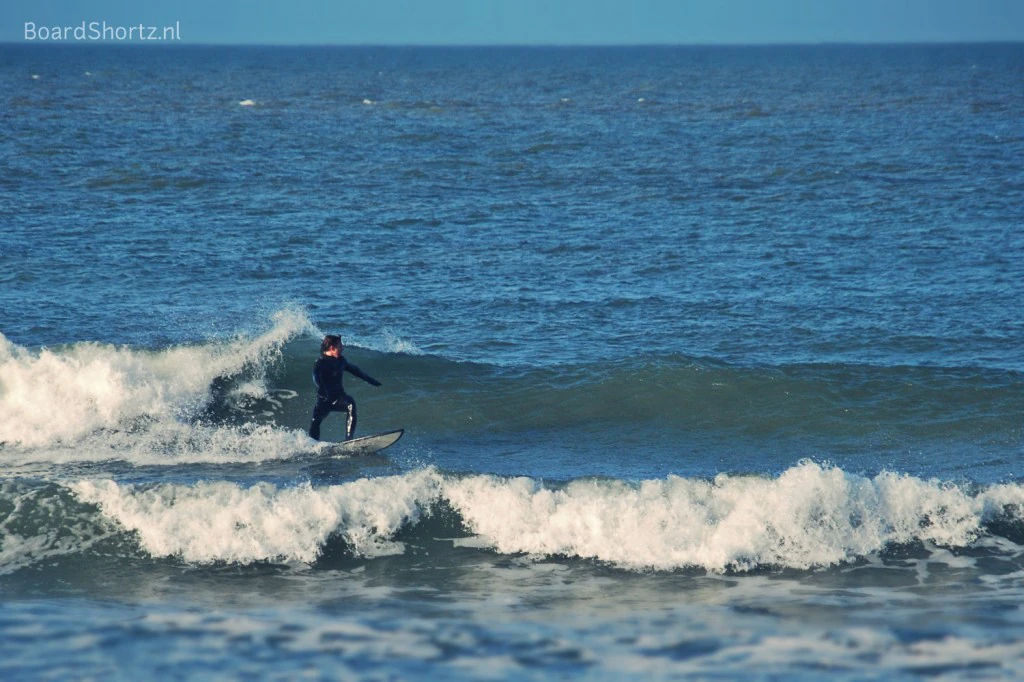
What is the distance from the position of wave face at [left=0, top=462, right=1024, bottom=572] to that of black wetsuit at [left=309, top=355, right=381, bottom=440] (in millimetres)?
1936

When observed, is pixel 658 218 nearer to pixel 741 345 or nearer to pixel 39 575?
pixel 741 345

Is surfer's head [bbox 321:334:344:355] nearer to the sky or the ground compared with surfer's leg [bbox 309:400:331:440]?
nearer to the sky

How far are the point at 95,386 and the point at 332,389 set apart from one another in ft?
12.7

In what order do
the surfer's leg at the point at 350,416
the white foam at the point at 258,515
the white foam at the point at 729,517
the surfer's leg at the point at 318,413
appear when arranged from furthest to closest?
the surfer's leg at the point at 318,413 < the surfer's leg at the point at 350,416 < the white foam at the point at 258,515 < the white foam at the point at 729,517

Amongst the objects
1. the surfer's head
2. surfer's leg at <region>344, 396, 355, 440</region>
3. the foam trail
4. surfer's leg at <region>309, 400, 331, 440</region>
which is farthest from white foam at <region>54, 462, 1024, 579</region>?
the foam trail

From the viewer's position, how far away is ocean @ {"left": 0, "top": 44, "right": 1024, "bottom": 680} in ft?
33.6

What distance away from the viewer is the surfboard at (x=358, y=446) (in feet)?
49.6

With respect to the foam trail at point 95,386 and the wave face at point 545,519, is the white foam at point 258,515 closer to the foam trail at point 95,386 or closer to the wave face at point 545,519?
the wave face at point 545,519

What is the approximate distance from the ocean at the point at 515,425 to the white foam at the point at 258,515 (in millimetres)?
48

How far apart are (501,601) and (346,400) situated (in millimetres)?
5134

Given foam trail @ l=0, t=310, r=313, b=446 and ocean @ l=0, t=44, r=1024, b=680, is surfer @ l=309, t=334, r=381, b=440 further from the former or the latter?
foam trail @ l=0, t=310, r=313, b=446

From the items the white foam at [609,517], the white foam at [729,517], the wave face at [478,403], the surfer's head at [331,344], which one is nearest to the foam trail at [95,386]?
the wave face at [478,403]

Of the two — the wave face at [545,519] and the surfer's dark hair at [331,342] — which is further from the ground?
the surfer's dark hair at [331,342]

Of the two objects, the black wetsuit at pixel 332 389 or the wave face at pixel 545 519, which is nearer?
the wave face at pixel 545 519
